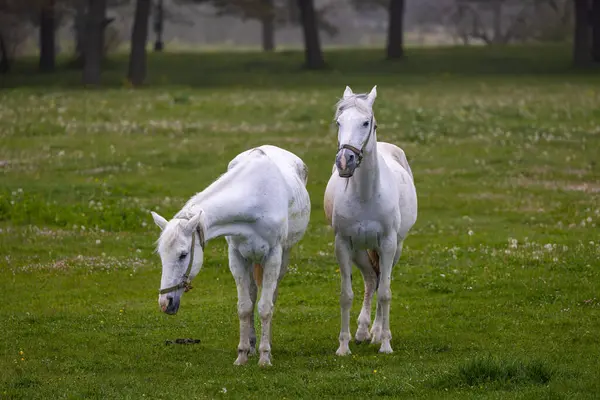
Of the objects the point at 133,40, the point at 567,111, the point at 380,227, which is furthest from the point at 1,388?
the point at 133,40

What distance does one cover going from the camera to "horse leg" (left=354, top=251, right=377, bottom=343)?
13.4m

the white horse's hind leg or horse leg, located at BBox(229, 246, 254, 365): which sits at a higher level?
horse leg, located at BBox(229, 246, 254, 365)

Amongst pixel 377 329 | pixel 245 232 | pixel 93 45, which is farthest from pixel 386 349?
pixel 93 45

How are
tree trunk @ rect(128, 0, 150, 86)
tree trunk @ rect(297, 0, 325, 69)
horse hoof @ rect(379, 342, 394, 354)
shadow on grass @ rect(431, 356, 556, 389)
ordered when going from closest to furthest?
shadow on grass @ rect(431, 356, 556, 389)
horse hoof @ rect(379, 342, 394, 354)
tree trunk @ rect(128, 0, 150, 86)
tree trunk @ rect(297, 0, 325, 69)

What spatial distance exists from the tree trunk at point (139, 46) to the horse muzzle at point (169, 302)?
45451 mm

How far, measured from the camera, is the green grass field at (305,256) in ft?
36.8

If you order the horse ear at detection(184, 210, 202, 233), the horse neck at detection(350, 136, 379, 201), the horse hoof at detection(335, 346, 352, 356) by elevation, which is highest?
the horse neck at detection(350, 136, 379, 201)

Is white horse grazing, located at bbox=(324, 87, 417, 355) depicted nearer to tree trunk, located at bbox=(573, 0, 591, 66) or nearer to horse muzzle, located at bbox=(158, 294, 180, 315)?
horse muzzle, located at bbox=(158, 294, 180, 315)

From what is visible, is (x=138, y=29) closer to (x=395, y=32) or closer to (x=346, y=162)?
(x=395, y=32)

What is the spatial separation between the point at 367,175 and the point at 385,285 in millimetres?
1420

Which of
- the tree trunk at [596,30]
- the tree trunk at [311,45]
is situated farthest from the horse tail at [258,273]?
the tree trunk at [596,30]

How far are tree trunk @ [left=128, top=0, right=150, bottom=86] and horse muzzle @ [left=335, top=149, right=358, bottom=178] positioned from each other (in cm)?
4496

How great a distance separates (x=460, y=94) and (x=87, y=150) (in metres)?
19.8

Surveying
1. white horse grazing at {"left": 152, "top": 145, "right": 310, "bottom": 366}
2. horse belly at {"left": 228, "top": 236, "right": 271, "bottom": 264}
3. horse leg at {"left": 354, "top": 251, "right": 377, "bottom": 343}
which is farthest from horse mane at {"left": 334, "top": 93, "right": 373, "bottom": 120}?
horse leg at {"left": 354, "top": 251, "right": 377, "bottom": 343}
